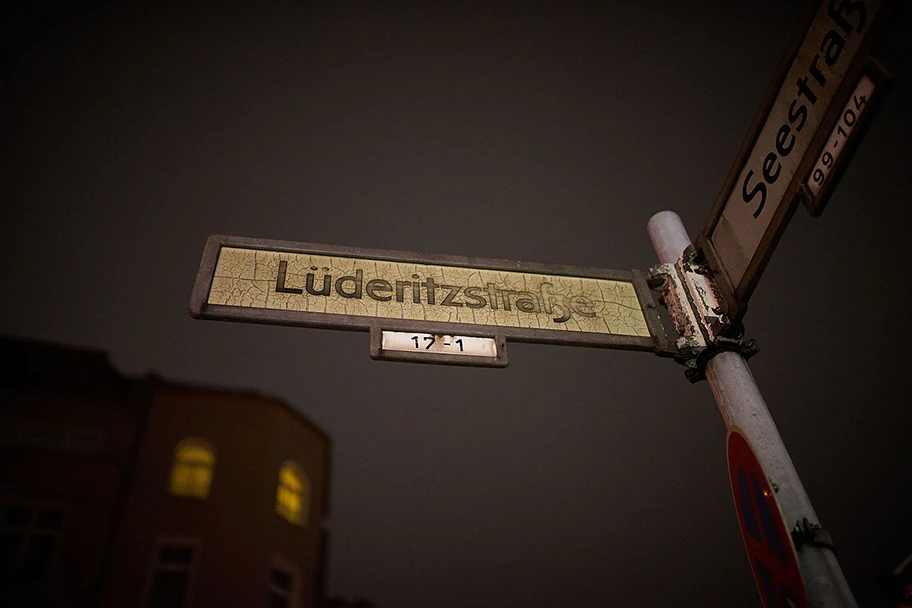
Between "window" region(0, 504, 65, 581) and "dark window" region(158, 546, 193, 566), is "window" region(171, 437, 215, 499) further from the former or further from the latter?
"window" region(0, 504, 65, 581)

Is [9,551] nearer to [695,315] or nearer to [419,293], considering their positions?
[419,293]

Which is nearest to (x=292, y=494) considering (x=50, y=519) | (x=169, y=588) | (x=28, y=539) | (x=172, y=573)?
(x=172, y=573)

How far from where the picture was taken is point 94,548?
1382 centimetres

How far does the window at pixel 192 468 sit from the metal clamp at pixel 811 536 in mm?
14751

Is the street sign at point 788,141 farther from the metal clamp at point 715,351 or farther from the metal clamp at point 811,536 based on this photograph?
the metal clamp at point 811,536

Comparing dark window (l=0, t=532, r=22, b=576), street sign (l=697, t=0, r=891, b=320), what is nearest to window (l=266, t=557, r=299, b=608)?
dark window (l=0, t=532, r=22, b=576)

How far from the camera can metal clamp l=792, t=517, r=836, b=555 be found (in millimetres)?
2781

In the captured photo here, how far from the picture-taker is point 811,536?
2803 mm

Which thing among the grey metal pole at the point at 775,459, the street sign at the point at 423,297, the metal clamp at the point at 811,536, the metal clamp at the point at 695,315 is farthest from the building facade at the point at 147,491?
the metal clamp at the point at 811,536

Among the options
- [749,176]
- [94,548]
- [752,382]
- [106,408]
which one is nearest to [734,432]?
[752,382]


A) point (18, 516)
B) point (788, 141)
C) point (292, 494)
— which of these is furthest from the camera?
point (292, 494)

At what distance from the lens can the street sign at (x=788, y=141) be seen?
2.57 m

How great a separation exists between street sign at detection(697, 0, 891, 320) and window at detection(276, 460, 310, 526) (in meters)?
14.4

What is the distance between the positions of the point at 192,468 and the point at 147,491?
116 cm
